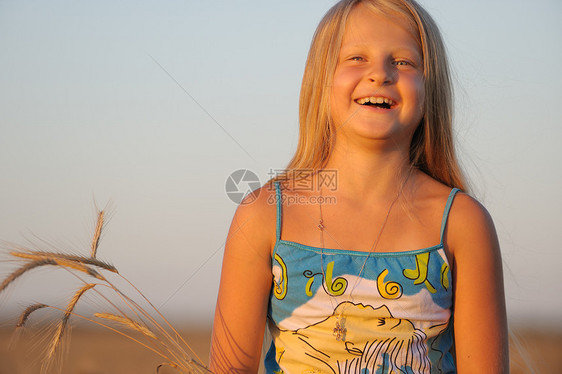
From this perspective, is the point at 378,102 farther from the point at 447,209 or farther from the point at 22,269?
the point at 22,269

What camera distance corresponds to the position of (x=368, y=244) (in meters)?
2.08

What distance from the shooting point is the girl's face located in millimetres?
2121

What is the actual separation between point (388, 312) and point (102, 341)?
15.0 metres

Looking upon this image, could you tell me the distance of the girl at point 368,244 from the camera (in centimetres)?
198

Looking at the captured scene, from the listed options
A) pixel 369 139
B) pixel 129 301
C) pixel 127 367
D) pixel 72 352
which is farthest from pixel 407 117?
pixel 72 352

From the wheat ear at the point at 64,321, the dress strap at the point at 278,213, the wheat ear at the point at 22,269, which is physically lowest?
the wheat ear at the point at 64,321

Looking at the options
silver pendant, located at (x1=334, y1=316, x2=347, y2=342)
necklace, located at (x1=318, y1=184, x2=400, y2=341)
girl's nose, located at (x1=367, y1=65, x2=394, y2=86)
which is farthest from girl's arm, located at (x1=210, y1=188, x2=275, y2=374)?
girl's nose, located at (x1=367, y1=65, x2=394, y2=86)

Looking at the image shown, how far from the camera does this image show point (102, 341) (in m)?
15.5

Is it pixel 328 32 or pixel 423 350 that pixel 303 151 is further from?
pixel 423 350

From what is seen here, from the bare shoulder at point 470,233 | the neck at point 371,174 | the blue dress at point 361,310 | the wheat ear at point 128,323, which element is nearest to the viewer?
the wheat ear at point 128,323

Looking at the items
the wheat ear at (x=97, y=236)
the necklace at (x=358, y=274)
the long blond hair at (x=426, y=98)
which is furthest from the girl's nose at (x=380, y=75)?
the wheat ear at (x=97, y=236)

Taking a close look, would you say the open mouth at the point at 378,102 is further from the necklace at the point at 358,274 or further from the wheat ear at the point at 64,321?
the wheat ear at the point at 64,321

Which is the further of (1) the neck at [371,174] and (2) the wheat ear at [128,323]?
(1) the neck at [371,174]

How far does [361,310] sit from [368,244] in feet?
0.80
